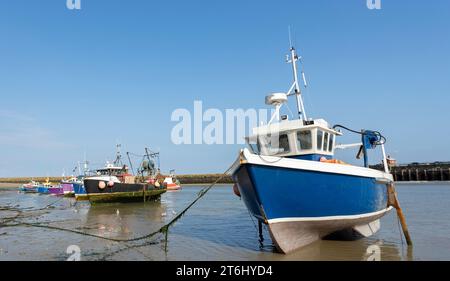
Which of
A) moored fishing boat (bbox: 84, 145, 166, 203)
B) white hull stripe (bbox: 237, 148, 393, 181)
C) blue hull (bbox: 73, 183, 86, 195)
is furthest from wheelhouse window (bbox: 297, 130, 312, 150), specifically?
blue hull (bbox: 73, 183, 86, 195)

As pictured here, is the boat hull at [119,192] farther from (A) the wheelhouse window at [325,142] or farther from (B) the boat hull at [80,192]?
(A) the wheelhouse window at [325,142]

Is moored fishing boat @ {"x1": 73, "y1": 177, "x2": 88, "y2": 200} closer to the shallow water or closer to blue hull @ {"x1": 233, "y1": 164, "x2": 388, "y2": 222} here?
the shallow water

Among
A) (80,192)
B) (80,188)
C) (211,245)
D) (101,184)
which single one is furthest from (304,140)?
(80,192)

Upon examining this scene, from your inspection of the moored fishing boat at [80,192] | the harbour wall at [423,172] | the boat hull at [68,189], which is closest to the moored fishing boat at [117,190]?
the moored fishing boat at [80,192]

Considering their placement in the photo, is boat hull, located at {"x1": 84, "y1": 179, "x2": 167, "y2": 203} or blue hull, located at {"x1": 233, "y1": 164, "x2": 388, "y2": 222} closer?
blue hull, located at {"x1": 233, "y1": 164, "x2": 388, "y2": 222}

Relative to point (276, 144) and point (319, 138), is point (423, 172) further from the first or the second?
point (276, 144)

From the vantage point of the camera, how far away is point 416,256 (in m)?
10.0

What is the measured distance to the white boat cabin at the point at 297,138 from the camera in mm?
11695

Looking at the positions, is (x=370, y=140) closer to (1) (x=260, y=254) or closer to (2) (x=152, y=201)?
(1) (x=260, y=254)

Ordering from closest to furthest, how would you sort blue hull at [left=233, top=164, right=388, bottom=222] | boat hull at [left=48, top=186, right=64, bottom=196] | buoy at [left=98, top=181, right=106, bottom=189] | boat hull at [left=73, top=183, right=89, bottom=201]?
blue hull at [left=233, top=164, right=388, bottom=222], buoy at [left=98, top=181, right=106, bottom=189], boat hull at [left=73, top=183, right=89, bottom=201], boat hull at [left=48, top=186, right=64, bottom=196]

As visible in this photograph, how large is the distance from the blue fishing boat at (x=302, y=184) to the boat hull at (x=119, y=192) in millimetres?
22139

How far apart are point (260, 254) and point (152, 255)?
3.29 m

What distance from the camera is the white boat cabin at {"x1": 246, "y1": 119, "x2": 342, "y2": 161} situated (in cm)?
1170

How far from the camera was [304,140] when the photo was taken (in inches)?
466
